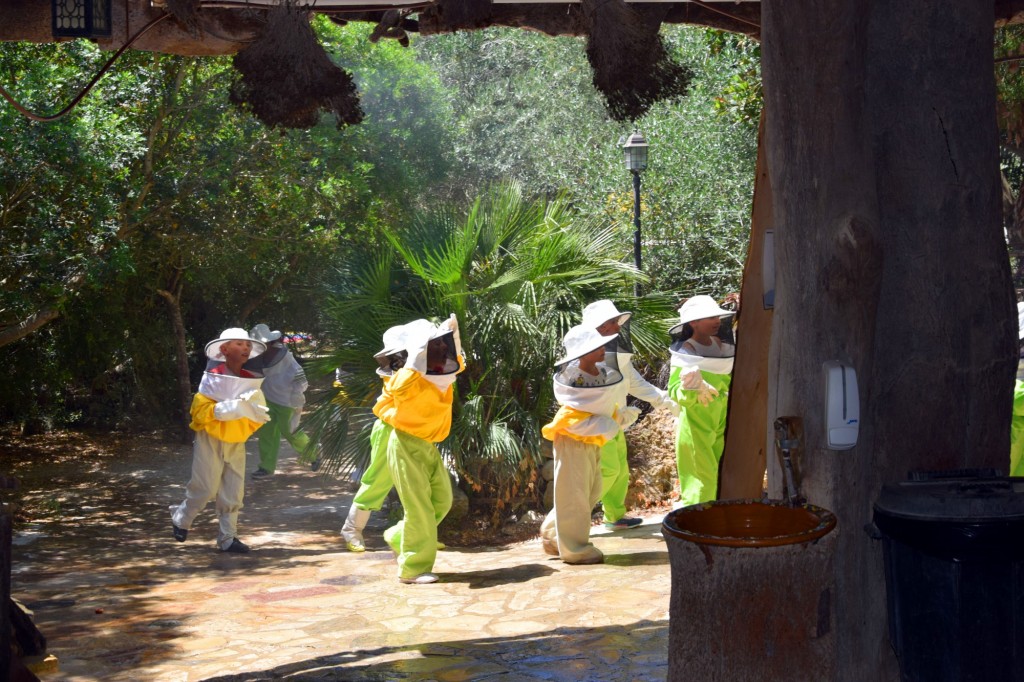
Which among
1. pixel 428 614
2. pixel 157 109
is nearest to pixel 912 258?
pixel 428 614

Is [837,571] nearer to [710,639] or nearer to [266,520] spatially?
[710,639]

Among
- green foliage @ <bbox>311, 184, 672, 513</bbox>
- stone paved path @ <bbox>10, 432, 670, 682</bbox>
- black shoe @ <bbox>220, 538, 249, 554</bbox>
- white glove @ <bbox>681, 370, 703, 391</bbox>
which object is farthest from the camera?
green foliage @ <bbox>311, 184, 672, 513</bbox>

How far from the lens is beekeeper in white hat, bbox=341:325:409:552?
8.47 meters

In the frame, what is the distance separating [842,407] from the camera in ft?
12.7

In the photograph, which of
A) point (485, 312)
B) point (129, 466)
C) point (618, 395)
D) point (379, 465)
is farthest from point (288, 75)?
point (129, 466)

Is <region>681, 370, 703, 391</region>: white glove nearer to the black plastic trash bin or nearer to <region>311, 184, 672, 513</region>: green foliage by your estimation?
<region>311, 184, 672, 513</region>: green foliage

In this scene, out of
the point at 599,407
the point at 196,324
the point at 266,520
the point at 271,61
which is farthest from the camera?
the point at 196,324

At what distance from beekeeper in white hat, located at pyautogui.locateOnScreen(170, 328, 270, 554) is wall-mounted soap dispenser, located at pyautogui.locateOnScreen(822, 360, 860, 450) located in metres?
6.08

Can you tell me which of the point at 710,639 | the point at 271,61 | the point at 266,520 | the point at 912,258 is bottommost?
the point at 266,520

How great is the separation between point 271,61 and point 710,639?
→ 3.60m

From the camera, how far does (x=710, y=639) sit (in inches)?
139

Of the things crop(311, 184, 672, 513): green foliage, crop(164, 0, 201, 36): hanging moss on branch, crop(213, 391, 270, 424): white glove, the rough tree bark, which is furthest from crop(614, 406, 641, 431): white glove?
the rough tree bark

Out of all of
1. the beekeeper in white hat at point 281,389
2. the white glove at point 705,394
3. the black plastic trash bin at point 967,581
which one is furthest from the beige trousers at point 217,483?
the black plastic trash bin at point 967,581

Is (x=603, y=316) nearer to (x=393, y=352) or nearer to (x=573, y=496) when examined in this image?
(x=573, y=496)
